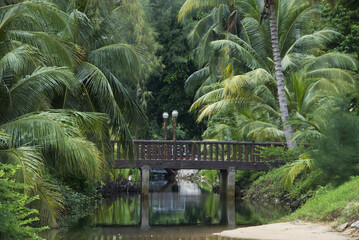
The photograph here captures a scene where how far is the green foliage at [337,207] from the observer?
12.6 meters

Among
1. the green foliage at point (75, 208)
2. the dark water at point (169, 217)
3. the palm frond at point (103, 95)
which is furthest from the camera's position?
the green foliage at point (75, 208)

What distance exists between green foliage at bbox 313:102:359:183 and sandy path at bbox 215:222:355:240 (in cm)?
265

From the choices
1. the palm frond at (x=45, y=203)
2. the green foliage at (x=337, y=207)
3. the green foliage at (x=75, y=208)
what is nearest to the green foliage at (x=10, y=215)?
the palm frond at (x=45, y=203)

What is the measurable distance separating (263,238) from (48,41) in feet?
21.6

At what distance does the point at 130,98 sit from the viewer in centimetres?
1788

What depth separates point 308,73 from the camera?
23.8 meters

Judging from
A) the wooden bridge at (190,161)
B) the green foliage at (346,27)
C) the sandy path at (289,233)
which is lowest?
the sandy path at (289,233)

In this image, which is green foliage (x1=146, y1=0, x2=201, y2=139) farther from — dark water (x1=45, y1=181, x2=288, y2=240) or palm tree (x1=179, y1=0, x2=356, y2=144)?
dark water (x1=45, y1=181, x2=288, y2=240)

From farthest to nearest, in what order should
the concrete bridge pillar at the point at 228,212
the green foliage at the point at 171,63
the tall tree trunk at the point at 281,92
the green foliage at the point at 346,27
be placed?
1. the green foliage at the point at 171,63
2. the green foliage at the point at 346,27
3. the tall tree trunk at the point at 281,92
4. the concrete bridge pillar at the point at 228,212

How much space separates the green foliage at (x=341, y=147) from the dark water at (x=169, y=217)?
2.43 meters

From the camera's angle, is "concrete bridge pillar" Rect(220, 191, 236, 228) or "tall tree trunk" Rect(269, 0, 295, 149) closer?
"concrete bridge pillar" Rect(220, 191, 236, 228)

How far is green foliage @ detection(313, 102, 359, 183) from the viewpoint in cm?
1586

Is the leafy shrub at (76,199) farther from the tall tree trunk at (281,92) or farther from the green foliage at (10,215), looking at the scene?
the tall tree trunk at (281,92)

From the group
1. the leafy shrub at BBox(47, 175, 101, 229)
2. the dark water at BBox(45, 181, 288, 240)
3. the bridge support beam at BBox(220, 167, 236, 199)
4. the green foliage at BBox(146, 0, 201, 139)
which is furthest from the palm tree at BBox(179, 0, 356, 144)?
the green foliage at BBox(146, 0, 201, 139)
